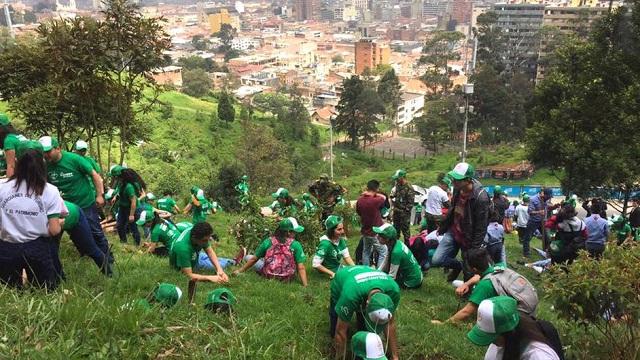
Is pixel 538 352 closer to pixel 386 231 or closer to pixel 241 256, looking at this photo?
pixel 386 231

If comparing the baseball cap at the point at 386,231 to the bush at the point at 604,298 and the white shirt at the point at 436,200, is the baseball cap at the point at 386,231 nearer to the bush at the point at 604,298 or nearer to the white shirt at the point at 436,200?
the bush at the point at 604,298

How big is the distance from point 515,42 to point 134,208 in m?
77.2

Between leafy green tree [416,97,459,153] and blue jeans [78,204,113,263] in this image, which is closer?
blue jeans [78,204,113,263]

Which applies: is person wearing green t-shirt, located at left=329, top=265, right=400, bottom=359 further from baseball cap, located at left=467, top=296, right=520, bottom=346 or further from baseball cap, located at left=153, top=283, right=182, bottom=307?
baseball cap, located at left=153, top=283, right=182, bottom=307

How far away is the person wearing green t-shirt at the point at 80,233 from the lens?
533 centimetres

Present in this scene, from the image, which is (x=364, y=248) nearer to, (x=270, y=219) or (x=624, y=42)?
(x=270, y=219)

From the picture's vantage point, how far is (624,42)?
14984 millimetres

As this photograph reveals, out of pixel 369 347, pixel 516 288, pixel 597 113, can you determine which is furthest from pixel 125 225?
pixel 597 113

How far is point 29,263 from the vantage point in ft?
15.1

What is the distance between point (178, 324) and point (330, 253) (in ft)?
11.8

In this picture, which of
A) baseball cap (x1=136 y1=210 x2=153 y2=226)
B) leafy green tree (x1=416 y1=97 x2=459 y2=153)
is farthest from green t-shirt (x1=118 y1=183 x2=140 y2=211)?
leafy green tree (x1=416 y1=97 x2=459 y2=153)

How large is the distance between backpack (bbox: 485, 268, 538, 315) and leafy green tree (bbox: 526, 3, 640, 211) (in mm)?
12112

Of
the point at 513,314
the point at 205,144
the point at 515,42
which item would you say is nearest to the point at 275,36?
the point at 515,42

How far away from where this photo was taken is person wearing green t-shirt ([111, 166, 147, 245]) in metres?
8.56
